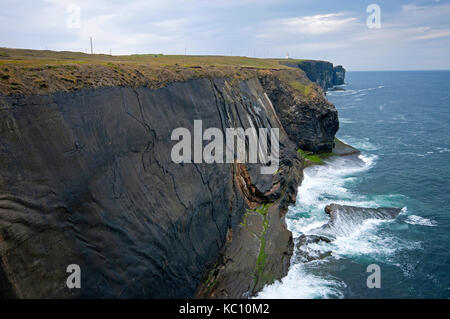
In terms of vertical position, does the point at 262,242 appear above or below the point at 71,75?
below

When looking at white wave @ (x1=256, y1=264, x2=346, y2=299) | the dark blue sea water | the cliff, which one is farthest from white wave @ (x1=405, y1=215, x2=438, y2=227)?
the cliff

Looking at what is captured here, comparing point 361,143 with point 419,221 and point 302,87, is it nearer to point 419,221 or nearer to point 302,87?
point 302,87

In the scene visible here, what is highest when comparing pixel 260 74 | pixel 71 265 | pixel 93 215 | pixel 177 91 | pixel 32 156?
pixel 260 74

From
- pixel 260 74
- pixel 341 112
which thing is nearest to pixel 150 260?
pixel 260 74

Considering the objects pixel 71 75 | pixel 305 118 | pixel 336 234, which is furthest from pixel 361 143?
pixel 71 75

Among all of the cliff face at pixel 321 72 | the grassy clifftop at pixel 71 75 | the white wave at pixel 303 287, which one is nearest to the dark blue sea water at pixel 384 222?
the white wave at pixel 303 287

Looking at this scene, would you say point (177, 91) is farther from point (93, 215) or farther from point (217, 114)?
point (93, 215)
